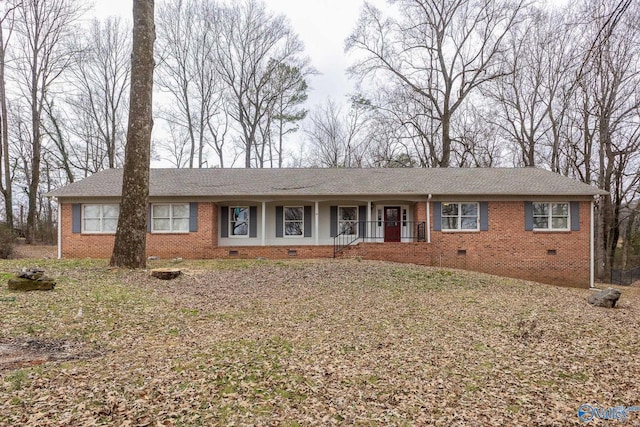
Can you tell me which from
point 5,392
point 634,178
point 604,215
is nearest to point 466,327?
point 5,392

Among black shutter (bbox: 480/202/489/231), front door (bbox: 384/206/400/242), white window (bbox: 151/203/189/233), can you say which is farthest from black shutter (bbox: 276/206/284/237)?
black shutter (bbox: 480/202/489/231)

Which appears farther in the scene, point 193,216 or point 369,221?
point 369,221

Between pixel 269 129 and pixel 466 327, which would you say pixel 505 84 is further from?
pixel 466 327

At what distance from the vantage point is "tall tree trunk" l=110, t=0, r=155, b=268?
9.14 m

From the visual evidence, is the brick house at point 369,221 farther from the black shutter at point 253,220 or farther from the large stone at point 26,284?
the large stone at point 26,284

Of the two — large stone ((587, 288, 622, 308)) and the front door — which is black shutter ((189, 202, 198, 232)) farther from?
large stone ((587, 288, 622, 308))

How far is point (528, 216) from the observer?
13.8 metres

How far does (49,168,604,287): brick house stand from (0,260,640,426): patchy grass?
236 inches

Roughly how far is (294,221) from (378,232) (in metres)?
3.63

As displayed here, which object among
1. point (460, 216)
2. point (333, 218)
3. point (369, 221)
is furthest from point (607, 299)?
point (333, 218)

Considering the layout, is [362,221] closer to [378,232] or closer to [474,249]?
[378,232]

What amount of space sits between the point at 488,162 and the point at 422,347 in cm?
2390

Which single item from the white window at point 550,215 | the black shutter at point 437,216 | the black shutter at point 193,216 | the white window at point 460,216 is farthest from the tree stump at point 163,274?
the white window at point 550,215

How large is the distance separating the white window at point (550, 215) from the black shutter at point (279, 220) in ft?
32.5
